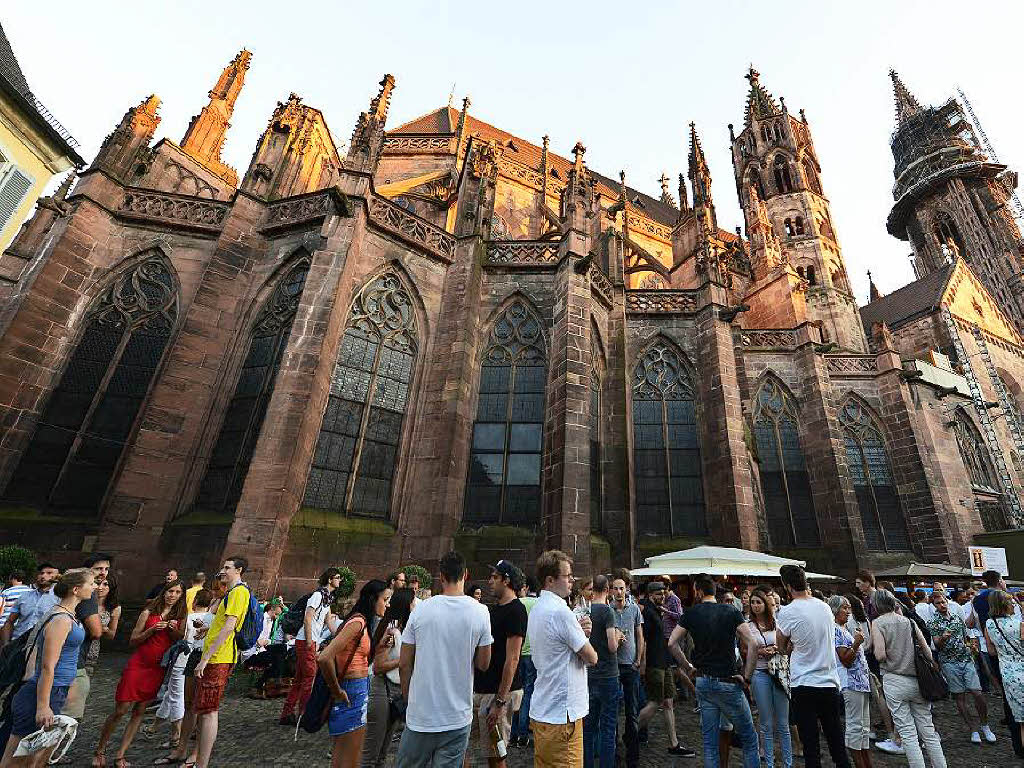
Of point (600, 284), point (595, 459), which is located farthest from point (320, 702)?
point (600, 284)

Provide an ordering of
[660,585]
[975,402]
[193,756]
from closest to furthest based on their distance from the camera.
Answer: [193,756], [660,585], [975,402]

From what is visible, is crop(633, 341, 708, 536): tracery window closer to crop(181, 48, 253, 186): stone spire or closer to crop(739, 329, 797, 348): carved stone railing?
crop(739, 329, 797, 348): carved stone railing

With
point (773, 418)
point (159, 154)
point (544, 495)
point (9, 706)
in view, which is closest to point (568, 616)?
point (9, 706)

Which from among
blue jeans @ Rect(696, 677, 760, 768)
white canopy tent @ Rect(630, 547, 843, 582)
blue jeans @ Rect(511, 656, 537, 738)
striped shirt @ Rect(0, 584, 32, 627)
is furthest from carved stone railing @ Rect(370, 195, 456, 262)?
blue jeans @ Rect(696, 677, 760, 768)

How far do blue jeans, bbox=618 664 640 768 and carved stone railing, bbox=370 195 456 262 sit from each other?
1048 centimetres

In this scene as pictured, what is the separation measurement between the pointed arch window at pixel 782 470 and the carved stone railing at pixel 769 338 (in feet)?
4.88

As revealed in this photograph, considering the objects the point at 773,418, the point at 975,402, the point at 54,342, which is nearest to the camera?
the point at 54,342

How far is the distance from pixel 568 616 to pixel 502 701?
2.09 feet

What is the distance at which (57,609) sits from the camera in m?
3.00

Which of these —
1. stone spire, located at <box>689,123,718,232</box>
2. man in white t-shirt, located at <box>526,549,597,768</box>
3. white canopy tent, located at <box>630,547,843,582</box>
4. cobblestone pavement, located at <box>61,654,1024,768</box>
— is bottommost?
cobblestone pavement, located at <box>61,654,1024,768</box>

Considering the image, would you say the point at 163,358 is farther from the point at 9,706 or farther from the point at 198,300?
the point at 9,706

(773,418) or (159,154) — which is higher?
(159,154)

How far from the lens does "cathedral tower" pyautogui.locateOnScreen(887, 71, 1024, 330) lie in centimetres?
3956

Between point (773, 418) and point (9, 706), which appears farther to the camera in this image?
point (773, 418)
